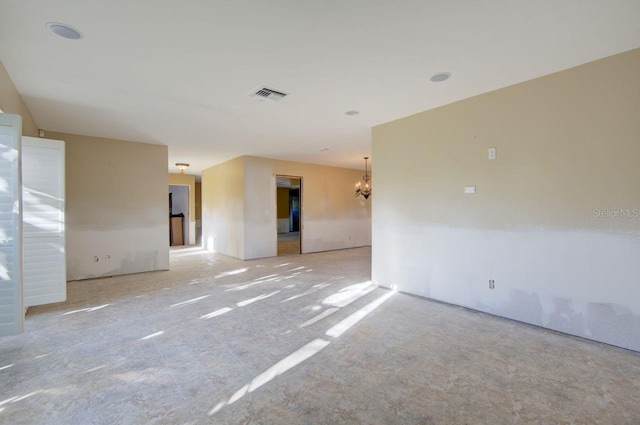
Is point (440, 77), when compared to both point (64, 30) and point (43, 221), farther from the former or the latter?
point (43, 221)

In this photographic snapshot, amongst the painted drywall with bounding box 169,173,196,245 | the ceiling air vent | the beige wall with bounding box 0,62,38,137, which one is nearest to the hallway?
the beige wall with bounding box 0,62,38,137

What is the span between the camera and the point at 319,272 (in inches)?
236

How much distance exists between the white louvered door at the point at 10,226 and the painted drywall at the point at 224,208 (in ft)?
17.2

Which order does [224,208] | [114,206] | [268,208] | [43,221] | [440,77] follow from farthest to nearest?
1. [224,208]
2. [268,208]
3. [114,206]
4. [43,221]
5. [440,77]

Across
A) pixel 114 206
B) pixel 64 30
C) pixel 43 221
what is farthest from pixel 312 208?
pixel 64 30

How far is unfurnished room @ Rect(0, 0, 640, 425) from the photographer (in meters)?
2.08

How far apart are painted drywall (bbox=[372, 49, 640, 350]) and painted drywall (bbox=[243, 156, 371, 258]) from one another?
413 centimetres

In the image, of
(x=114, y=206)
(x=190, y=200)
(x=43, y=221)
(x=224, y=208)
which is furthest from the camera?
(x=190, y=200)

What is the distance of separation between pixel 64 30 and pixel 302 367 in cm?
322

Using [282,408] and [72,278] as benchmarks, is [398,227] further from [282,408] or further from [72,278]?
[72,278]

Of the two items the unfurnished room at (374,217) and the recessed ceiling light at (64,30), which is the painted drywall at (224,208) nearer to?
the unfurnished room at (374,217)

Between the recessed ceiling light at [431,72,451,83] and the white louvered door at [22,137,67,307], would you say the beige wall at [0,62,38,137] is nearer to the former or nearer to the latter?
the white louvered door at [22,137,67,307]

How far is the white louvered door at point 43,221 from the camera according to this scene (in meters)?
3.36

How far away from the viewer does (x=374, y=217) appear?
497 cm
